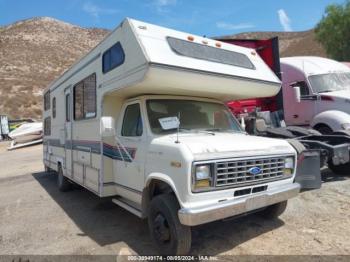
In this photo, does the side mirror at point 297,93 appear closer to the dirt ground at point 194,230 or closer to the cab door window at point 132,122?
the dirt ground at point 194,230

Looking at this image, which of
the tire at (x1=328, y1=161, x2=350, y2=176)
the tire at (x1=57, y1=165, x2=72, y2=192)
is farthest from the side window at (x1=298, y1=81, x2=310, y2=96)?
the tire at (x1=57, y1=165, x2=72, y2=192)

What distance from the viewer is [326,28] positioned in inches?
1308

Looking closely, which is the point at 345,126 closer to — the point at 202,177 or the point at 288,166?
the point at 288,166

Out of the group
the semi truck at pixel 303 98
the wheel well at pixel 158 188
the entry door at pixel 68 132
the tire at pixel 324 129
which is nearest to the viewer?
the wheel well at pixel 158 188

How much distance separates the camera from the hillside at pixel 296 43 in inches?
2322

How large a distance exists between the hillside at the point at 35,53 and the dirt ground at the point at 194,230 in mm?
30966

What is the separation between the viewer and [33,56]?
1890 inches

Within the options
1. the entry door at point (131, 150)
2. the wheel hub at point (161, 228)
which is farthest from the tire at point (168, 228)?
the entry door at point (131, 150)

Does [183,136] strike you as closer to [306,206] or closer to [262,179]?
[262,179]

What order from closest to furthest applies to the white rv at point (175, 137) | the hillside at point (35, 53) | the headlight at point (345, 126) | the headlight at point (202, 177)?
1. the headlight at point (202, 177)
2. the white rv at point (175, 137)
3. the headlight at point (345, 126)
4. the hillside at point (35, 53)

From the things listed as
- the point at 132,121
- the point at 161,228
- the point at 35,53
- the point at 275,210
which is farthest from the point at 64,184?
the point at 35,53

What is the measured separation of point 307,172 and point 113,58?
3.49 m

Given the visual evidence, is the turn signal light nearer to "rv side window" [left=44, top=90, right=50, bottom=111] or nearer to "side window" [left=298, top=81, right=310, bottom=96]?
"side window" [left=298, top=81, right=310, bottom=96]

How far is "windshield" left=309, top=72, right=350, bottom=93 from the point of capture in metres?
10.1
